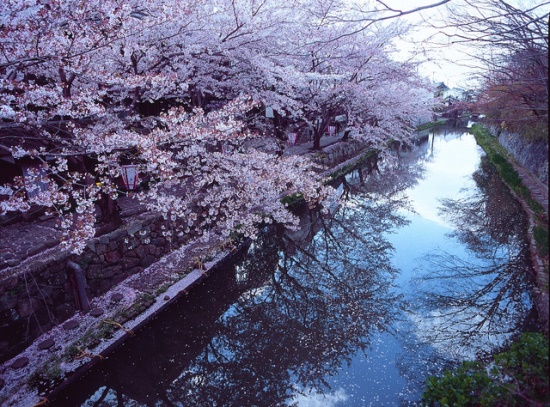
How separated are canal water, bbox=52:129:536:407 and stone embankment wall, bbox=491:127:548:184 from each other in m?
2.22

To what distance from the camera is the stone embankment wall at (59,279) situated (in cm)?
570

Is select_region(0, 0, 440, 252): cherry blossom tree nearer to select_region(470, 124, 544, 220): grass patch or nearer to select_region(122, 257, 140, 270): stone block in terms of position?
select_region(122, 257, 140, 270): stone block

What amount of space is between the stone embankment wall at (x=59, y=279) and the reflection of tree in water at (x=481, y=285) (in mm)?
7420

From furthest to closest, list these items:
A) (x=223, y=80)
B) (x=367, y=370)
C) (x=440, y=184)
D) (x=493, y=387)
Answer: (x=440, y=184) < (x=223, y=80) < (x=367, y=370) < (x=493, y=387)

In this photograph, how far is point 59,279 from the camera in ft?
21.2

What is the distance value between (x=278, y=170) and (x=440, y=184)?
43.9 feet

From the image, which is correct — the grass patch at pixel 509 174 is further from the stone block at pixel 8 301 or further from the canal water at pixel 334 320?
the stone block at pixel 8 301

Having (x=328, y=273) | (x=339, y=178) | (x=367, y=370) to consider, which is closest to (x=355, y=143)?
(x=339, y=178)

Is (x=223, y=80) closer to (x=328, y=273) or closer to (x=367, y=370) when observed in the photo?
(x=328, y=273)

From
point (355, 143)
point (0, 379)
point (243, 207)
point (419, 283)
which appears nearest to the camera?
point (0, 379)

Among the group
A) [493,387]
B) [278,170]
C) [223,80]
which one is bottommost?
[493,387]

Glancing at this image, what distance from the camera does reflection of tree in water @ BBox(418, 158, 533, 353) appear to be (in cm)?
667

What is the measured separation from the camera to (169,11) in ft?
24.8

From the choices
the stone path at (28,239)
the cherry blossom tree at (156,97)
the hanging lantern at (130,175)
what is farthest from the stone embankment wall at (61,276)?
the hanging lantern at (130,175)
